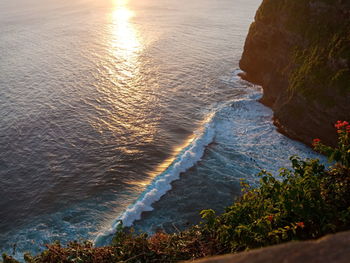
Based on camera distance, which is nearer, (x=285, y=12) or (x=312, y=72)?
(x=312, y=72)

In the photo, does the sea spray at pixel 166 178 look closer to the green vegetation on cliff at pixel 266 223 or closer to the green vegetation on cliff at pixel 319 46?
the green vegetation on cliff at pixel 266 223

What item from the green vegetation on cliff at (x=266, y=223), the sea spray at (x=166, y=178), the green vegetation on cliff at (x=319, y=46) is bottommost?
the sea spray at (x=166, y=178)

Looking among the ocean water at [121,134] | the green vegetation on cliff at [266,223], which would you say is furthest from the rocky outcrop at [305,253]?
the ocean water at [121,134]

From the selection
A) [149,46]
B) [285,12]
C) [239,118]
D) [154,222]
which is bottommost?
[154,222]

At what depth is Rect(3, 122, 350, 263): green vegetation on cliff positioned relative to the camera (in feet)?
26.0

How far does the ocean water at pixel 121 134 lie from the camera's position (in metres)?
18.6

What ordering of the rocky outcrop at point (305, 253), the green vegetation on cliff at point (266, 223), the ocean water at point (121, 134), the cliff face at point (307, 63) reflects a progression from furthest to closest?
the cliff face at point (307, 63), the ocean water at point (121, 134), the green vegetation on cliff at point (266, 223), the rocky outcrop at point (305, 253)

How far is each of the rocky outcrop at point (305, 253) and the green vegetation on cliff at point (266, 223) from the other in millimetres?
4367

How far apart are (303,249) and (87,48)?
47.2 m

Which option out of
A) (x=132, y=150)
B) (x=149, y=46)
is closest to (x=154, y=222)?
(x=132, y=150)

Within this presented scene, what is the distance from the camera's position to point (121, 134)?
26141 mm

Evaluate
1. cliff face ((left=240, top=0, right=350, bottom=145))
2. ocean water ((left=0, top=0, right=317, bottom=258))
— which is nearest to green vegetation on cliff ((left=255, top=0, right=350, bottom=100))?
cliff face ((left=240, top=0, right=350, bottom=145))

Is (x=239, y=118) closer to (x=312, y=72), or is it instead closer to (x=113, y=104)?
(x=312, y=72)

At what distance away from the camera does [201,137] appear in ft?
83.7
